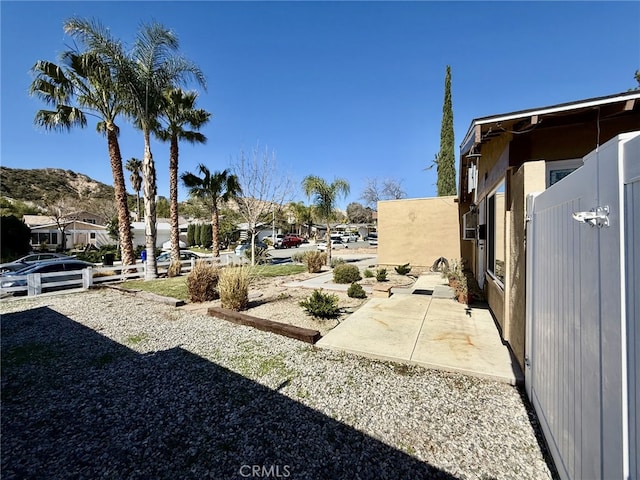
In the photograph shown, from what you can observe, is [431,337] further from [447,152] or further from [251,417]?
[447,152]

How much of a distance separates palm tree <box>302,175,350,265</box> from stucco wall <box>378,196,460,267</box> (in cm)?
327

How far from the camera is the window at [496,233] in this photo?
5.21 meters

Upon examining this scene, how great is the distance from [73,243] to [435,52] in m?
40.6

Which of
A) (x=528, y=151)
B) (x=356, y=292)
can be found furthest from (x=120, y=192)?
(x=528, y=151)

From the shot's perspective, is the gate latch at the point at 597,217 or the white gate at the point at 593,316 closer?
the white gate at the point at 593,316

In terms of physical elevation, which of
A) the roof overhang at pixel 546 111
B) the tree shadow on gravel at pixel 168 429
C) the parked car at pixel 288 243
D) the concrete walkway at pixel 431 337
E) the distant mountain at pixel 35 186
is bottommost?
the tree shadow on gravel at pixel 168 429

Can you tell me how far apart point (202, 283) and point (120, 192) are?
25.5 ft

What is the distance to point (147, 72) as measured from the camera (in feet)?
39.2

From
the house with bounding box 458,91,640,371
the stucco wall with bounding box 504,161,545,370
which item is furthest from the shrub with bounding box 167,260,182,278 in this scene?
the stucco wall with bounding box 504,161,545,370

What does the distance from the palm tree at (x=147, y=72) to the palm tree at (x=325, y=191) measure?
24.2 feet

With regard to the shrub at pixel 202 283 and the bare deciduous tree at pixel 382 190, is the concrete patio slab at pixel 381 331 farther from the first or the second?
the bare deciduous tree at pixel 382 190

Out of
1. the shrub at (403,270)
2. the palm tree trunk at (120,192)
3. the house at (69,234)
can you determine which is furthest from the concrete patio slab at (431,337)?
the house at (69,234)

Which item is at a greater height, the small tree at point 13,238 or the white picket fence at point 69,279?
the small tree at point 13,238

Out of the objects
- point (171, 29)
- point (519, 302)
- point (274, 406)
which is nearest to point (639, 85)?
point (519, 302)
